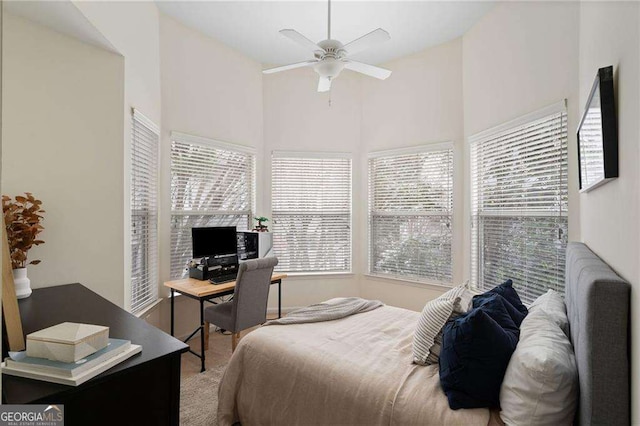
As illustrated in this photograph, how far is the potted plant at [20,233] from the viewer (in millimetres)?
1972

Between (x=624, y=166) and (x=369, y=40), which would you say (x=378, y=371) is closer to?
(x=624, y=166)

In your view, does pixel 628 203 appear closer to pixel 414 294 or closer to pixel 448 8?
pixel 448 8

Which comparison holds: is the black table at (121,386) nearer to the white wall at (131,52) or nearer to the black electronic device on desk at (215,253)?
the white wall at (131,52)

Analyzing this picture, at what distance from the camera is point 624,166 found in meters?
1.25

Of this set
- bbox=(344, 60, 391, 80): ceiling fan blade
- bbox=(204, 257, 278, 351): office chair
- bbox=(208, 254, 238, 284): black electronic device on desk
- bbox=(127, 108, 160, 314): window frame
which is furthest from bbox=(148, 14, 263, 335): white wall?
bbox=(344, 60, 391, 80): ceiling fan blade

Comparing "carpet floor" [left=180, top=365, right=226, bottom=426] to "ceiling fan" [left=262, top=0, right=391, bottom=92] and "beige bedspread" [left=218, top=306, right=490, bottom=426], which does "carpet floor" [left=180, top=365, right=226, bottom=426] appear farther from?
"ceiling fan" [left=262, top=0, right=391, bottom=92]

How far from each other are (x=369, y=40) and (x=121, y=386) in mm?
2404

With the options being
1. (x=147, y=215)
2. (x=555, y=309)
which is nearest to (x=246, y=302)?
(x=147, y=215)

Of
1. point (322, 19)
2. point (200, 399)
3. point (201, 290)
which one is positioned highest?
point (322, 19)

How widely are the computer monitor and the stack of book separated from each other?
224cm

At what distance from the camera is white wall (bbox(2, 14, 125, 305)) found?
2.17 meters

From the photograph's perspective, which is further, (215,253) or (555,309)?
(215,253)

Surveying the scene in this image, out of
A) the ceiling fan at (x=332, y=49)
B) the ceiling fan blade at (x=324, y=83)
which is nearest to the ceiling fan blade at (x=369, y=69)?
the ceiling fan at (x=332, y=49)

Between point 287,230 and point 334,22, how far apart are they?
2426mm
